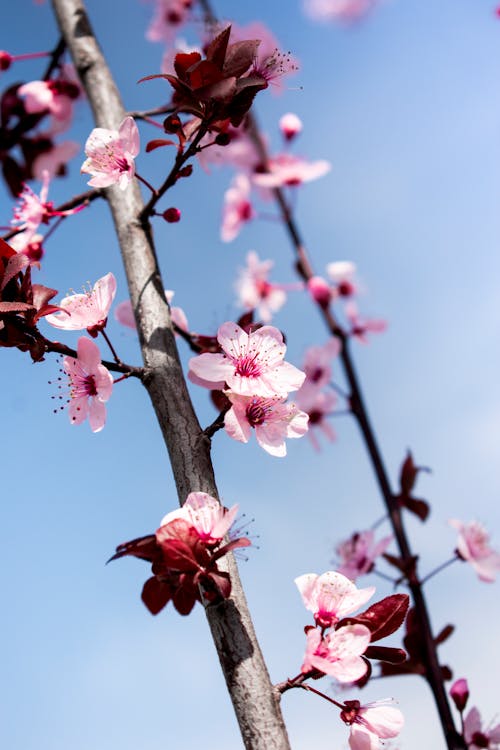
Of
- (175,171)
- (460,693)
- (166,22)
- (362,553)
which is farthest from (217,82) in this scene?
(166,22)

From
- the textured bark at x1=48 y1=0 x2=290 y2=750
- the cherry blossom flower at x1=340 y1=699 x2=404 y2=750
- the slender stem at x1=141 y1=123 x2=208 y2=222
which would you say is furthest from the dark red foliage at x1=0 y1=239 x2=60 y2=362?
the cherry blossom flower at x1=340 y1=699 x2=404 y2=750

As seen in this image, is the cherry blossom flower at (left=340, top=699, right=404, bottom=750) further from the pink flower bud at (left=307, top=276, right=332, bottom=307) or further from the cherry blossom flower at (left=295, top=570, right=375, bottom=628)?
the pink flower bud at (left=307, top=276, right=332, bottom=307)

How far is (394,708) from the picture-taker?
1138mm

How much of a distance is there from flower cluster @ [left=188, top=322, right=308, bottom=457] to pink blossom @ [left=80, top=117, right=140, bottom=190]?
1.27 ft

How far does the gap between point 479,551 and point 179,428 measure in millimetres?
1734

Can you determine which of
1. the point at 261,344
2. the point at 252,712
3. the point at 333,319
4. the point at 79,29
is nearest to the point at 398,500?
the point at 333,319

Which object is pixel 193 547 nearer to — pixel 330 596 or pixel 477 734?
pixel 330 596

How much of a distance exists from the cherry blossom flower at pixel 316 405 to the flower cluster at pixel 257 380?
1919 millimetres

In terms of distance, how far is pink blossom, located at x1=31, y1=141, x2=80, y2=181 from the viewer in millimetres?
2488

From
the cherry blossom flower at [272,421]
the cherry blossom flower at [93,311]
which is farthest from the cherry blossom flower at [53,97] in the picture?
the cherry blossom flower at [272,421]

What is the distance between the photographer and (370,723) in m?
1.13

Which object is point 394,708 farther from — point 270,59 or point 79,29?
point 79,29

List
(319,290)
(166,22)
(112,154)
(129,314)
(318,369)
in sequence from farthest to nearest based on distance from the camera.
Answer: (166,22), (318,369), (319,290), (129,314), (112,154)

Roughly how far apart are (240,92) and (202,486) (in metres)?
0.69
